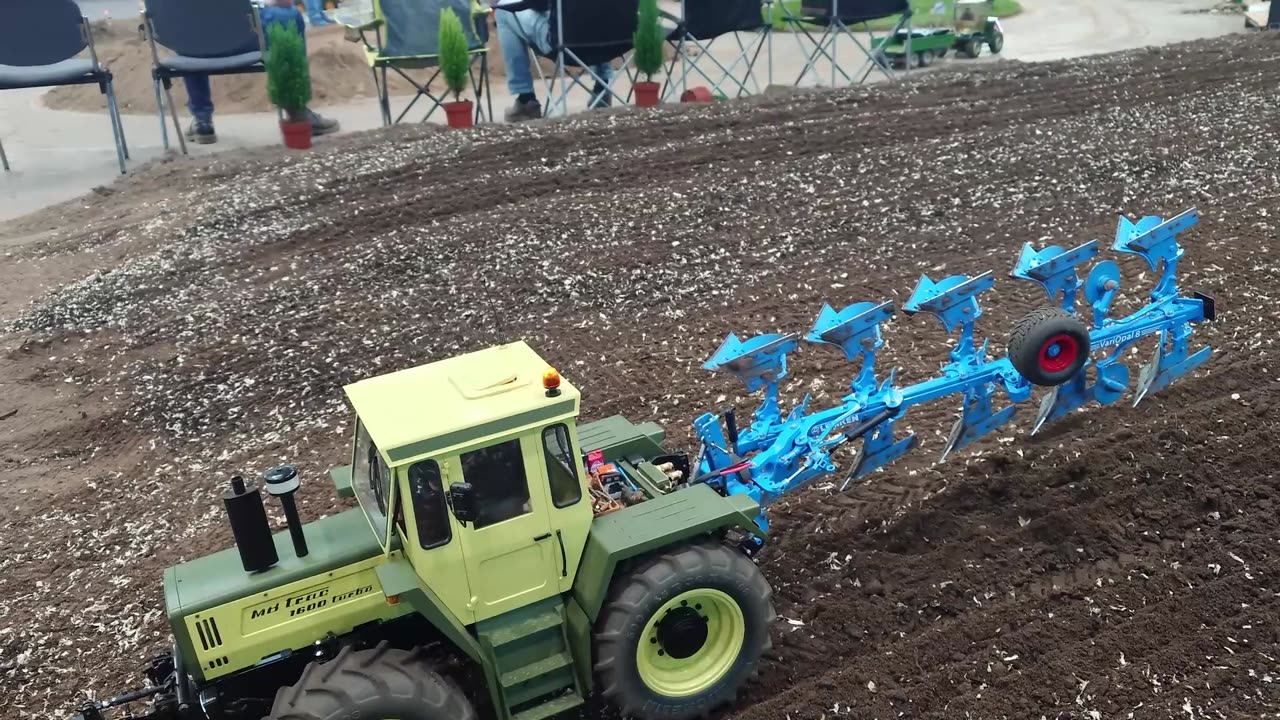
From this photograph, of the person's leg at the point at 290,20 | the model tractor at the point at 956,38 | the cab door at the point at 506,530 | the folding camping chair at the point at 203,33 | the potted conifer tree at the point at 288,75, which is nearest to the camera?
the cab door at the point at 506,530

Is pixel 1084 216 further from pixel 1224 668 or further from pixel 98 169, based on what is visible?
pixel 98 169

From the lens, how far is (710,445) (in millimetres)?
5152

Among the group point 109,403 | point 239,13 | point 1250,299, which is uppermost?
point 239,13

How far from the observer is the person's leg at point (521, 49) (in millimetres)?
15242

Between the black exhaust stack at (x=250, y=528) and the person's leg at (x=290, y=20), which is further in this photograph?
the person's leg at (x=290, y=20)

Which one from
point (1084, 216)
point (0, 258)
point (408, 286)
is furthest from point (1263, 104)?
point (0, 258)

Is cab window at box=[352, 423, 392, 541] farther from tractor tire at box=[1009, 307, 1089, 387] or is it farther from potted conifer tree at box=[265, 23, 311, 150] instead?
potted conifer tree at box=[265, 23, 311, 150]

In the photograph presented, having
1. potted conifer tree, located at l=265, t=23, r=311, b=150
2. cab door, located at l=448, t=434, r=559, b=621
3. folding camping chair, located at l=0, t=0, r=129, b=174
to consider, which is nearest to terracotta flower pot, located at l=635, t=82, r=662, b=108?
potted conifer tree, located at l=265, t=23, r=311, b=150

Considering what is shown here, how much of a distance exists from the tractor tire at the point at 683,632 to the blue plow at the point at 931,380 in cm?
32

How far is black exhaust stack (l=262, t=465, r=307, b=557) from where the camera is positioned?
4230 millimetres

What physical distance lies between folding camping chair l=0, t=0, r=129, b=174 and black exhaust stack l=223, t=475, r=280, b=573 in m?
11.1

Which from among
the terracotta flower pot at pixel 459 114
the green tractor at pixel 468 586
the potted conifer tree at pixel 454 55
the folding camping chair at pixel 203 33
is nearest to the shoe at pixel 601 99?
the terracotta flower pot at pixel 459 114

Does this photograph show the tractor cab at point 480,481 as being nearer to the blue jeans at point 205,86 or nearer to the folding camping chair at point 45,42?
the folding camping chair at point 45,42

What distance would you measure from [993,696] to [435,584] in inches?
103
